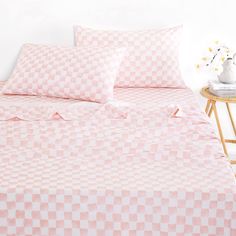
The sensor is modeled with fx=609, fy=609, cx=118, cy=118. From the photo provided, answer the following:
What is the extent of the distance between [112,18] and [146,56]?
370mm

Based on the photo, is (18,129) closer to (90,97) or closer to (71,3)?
(90,97)

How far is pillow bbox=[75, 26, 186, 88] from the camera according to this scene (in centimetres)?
363

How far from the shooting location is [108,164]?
2.52 m

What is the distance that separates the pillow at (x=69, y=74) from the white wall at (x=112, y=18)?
331 millimetres

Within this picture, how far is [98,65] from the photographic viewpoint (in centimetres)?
340

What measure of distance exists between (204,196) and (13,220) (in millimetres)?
714

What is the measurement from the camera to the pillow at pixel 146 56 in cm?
363

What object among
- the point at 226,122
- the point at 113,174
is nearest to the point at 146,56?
the point at 226,122

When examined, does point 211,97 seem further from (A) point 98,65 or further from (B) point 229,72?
(A) point 98,65

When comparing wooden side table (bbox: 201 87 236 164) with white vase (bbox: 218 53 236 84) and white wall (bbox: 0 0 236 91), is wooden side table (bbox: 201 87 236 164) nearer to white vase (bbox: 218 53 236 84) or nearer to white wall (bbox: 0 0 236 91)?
white vase (bbox: 218 53 236 84)


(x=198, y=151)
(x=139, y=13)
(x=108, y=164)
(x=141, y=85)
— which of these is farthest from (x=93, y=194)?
(x=139, y=13)

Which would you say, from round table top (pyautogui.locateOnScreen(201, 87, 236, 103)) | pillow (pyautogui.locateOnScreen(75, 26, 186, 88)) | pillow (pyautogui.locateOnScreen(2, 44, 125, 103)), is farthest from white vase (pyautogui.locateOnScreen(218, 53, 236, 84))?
pillow (pyautogui.locateOnScreen(2, 44, 125, 103))

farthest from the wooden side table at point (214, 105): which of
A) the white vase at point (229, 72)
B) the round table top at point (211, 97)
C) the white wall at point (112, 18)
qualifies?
the white wall at point (112, 18)

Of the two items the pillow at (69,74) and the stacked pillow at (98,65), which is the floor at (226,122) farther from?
the pillow at (69,74)
